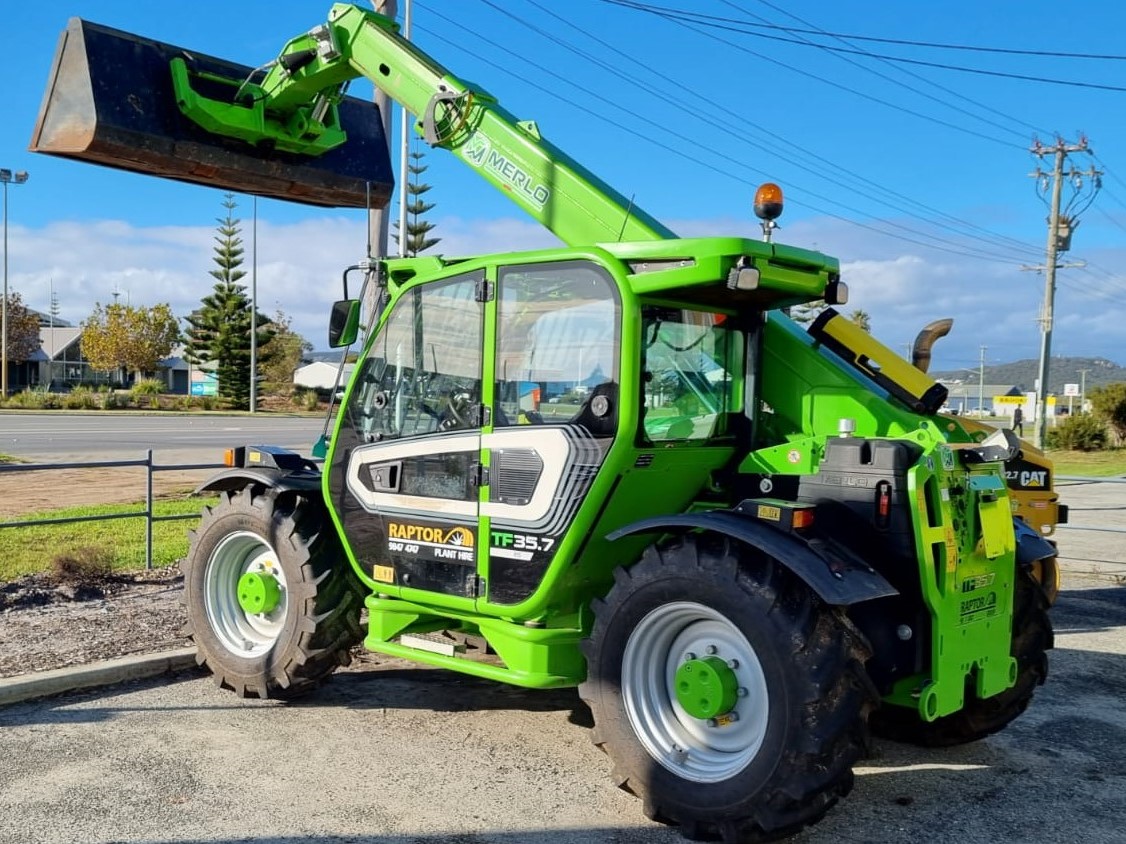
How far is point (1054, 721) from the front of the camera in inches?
237

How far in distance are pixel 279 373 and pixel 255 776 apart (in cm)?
7829

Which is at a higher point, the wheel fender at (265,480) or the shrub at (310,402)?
the shrub at (310,402)

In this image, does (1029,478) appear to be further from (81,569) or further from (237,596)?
(81,569)

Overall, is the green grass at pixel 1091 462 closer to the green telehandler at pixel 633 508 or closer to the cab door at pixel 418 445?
the green telehandler at pixel 633 508

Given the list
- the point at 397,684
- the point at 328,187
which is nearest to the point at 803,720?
the point at 397,684

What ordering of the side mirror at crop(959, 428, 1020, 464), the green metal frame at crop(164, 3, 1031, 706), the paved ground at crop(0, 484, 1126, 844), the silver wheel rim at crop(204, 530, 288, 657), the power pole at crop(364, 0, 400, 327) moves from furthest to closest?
the silver wheel rim at crop(204, 530, 288, 657) < the power pole at crop(364, 0, 400, 327) < the side mirror at crop(959, 428, 1020, 464) < the green metal frame at crop(164, 3, 1031, 706) < the paved ground at crop(0, 484, 1126, 844)

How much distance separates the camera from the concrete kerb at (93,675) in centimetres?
588

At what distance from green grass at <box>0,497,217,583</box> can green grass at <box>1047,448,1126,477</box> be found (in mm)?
21920

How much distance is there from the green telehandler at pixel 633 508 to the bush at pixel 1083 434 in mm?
36215

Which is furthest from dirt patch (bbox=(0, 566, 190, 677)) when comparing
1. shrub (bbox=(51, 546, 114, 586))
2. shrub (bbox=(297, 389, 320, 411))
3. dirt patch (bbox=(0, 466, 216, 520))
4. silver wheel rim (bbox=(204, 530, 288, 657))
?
shrub (bbox=(297, 389, 320, 411))

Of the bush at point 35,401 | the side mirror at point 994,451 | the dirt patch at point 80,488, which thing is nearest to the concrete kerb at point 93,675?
the side mirror at point 994,451

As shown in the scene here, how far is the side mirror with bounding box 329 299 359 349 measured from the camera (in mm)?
5891

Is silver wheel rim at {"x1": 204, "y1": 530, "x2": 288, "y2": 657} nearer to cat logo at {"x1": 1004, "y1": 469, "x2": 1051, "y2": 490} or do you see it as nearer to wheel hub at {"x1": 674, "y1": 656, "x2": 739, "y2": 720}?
wheel hub at {"x1": 674, "y1": 656, "x2": 739, "y2": 720}

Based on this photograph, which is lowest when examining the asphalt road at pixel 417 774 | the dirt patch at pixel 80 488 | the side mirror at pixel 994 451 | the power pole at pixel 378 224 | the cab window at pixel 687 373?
the asphalt road at pixel 417 774
